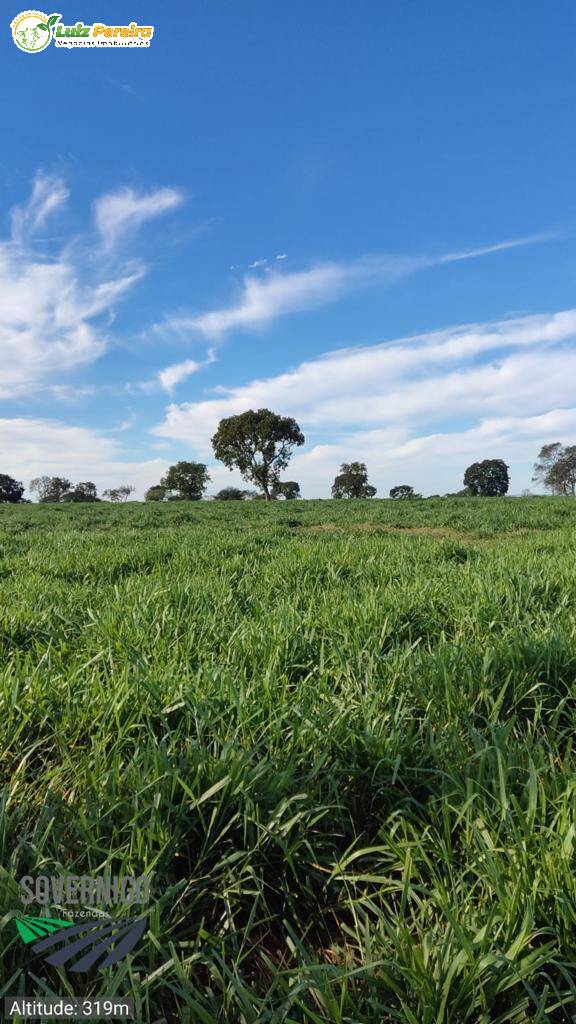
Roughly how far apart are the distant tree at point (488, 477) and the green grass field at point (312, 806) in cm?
12503

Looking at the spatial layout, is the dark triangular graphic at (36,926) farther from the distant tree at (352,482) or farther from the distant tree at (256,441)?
the distant tree at (352,482)

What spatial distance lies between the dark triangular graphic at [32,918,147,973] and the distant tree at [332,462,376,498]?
354 ft

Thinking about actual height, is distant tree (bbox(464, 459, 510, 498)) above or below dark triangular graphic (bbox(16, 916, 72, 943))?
above

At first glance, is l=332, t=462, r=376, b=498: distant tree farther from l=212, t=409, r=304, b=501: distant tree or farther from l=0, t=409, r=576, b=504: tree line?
l=212, t=409, r=304, b=501: distant tree

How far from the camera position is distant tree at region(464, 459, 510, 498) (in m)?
120

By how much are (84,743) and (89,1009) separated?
118 cm

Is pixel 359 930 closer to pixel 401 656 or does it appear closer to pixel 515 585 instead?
pixel 401 656

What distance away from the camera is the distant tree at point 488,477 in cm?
11988

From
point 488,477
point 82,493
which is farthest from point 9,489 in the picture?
point 488,477

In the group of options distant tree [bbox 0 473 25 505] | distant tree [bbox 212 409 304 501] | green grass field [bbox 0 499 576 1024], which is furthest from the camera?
distant tree [bbox 0 473 25 505]

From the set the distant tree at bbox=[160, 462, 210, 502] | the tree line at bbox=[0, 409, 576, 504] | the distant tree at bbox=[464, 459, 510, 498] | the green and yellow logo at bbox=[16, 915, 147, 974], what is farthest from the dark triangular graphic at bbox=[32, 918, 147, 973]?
the distant tree at bbox=[464, 459, 510, 498]

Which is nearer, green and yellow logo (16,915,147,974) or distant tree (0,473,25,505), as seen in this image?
green and yellow logo (16,915,147,974)

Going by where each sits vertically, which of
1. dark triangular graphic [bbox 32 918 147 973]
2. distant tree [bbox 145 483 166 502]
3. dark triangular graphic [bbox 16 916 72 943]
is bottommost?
dark triangular graphic [bbox 32 918 147 973]

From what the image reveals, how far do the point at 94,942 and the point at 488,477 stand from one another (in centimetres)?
12955
